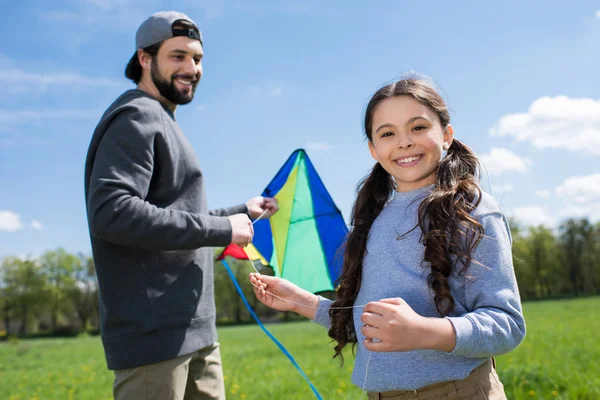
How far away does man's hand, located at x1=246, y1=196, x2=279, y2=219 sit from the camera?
3568mm

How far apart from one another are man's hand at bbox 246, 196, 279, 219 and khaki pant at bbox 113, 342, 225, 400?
3.40 feet

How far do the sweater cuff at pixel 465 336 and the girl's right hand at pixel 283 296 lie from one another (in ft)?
2.80

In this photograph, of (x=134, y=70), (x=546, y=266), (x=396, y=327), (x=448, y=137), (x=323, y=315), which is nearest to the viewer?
(x=396, y=327)

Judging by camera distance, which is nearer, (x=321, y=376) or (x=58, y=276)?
(x=321, y=376)

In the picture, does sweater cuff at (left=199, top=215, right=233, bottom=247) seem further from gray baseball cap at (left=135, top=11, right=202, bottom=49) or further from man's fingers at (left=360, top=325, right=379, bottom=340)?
gray baseball cap at (left=135, top=11, right=202, bottom=49)

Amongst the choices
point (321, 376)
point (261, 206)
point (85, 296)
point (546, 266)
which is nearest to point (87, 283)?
point (85, 296)

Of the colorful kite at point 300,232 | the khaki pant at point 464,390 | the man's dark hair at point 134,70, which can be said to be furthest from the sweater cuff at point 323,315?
the man's dark hair at point 134,70

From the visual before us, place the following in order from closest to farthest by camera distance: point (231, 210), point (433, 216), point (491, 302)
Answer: point (491, 302)
point (433, 216)
point (231, 210)

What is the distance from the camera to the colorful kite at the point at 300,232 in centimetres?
352

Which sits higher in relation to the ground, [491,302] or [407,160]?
[407,160]

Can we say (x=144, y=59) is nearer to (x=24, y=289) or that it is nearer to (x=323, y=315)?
(x=323, y=315)

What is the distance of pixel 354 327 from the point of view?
7.46 feet

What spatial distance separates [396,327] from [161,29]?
2.28m

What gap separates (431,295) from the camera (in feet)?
6.38
